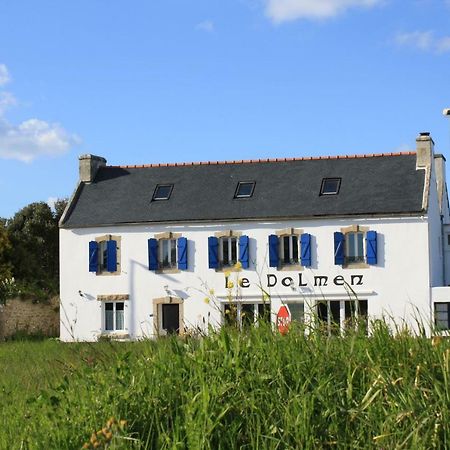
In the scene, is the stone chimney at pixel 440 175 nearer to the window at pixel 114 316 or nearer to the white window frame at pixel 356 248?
the white window frame at pixel 356 248

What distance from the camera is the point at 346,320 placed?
8289 millimetres

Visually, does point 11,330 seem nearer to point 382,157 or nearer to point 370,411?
point 382,157

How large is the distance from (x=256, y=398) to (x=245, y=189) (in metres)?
33.7

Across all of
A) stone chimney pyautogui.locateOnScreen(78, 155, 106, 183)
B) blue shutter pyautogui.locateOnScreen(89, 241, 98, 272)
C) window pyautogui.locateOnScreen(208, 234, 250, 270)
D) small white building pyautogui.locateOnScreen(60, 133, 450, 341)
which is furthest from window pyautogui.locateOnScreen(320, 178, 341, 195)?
stone chimney pyautogui.locateOnScreen(78, 155, 106, 183)

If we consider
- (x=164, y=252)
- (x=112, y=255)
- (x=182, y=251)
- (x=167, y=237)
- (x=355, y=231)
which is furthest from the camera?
(x=112, y=255)

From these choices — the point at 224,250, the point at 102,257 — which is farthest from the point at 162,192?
the point at 224,250

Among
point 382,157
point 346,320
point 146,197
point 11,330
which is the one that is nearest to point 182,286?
point 146,197

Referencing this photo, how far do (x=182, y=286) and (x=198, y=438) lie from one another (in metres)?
33.2

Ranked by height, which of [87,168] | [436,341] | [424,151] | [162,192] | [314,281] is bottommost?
[436,341]

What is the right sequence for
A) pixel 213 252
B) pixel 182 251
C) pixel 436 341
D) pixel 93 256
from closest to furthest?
pixel 436 341
pixel 213 252
pixel 182 251
pixel 93 256

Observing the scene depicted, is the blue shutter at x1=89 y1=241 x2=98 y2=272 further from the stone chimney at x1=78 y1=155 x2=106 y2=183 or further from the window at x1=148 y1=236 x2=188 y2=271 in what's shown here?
the stone chimney at x1=78 y1=155 x2=106 y2=183

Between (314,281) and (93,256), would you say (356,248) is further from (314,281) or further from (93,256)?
(93,256)

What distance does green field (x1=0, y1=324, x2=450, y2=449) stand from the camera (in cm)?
648

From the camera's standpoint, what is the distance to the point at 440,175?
4409 centimetres
